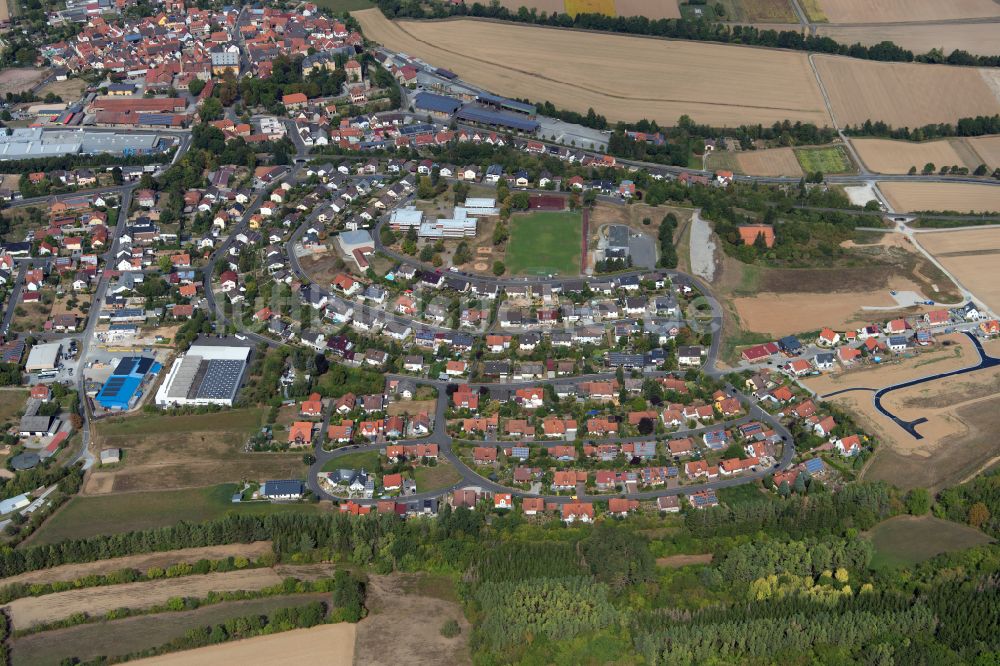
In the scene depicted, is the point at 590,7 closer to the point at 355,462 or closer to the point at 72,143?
the point at 72,143

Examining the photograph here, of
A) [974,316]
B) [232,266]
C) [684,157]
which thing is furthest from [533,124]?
[974,316]

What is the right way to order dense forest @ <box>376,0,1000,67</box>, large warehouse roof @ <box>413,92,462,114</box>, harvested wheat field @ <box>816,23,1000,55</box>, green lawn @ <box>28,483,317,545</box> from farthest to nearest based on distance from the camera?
harvested wheat field @ <box>816,23,1000,55</box> < dense forest @ <box>376,0,1000,67</box> < large warehouse roof @ <box>413,92,462,114</box> < green lawn @ <box>28,483,317,545</box>

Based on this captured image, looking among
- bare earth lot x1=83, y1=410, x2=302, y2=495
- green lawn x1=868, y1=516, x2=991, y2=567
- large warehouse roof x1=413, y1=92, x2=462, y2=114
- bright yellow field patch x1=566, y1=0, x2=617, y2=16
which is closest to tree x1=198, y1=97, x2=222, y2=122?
large warehouse roof x1=413, y1=92, x2=462, y2=114

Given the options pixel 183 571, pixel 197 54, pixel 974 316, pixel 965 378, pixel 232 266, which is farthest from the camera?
pixel 197 54

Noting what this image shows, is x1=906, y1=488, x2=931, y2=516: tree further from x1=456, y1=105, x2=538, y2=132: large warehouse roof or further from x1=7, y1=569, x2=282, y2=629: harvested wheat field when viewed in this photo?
x1=456, y1=105, x2=538, y2=132: large warehouse roof

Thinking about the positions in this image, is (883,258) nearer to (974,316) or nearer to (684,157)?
(974,316)

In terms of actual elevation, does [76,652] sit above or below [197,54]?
below
